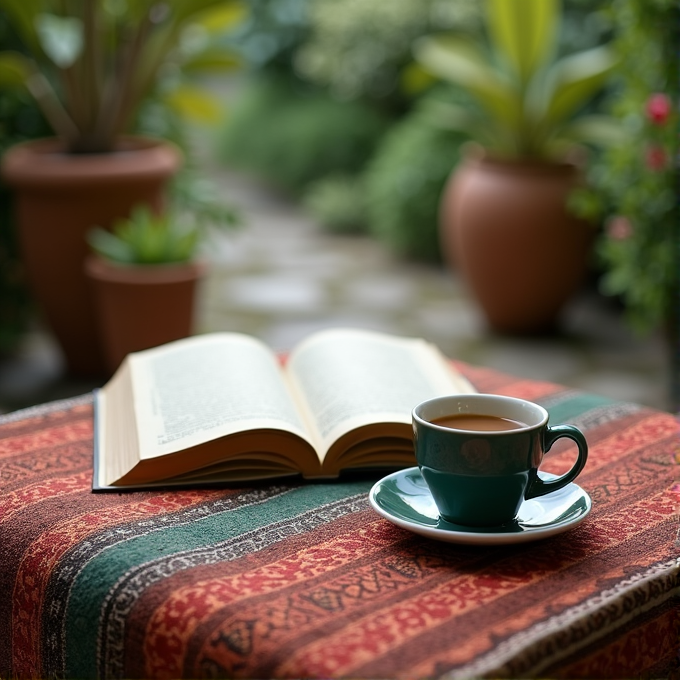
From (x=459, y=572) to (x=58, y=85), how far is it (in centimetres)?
283

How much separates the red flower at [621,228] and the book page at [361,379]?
1.72 metres

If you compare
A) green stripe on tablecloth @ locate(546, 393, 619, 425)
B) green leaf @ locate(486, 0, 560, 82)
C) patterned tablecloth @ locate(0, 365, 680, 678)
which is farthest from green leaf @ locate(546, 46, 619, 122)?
patterned tablecloth @ locate(0, 365, 680, 678)

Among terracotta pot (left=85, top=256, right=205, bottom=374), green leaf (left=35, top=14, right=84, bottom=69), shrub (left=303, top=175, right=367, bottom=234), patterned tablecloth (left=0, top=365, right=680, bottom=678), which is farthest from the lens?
shrub (left=303, top=175, right=367, bottom=234)

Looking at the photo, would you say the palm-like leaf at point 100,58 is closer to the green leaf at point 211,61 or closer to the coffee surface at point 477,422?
the green leaf at point 211,61

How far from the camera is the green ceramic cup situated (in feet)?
2.96

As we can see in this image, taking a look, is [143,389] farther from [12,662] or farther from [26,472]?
[12,662]

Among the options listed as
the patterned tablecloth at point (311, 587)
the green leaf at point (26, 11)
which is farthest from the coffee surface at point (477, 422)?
the green leaf at point (26, 11)

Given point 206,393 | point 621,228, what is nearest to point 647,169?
point 621,228

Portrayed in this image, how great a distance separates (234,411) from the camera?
1.12 metres

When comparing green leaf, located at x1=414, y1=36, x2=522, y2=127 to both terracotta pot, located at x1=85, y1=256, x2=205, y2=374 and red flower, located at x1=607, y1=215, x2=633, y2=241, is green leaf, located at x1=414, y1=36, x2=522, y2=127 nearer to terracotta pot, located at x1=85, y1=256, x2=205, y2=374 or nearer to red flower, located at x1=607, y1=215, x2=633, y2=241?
red flower, located at x1=607, y1=215, x2=633, y2=241

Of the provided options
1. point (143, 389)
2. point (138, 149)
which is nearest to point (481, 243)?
point (138, 149)

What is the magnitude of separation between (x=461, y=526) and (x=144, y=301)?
194 centimetres

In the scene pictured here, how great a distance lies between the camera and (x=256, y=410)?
112cm

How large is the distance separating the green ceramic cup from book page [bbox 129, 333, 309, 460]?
0.67ft
